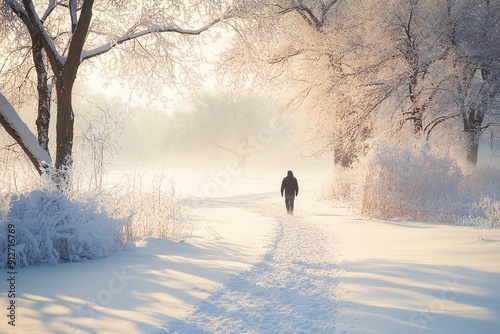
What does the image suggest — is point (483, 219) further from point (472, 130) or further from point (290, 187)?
point (472, 130)

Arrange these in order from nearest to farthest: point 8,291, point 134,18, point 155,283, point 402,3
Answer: point 8,291 < point 155,283 < point 134,18 < point 402,3

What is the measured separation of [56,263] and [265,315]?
139 inches

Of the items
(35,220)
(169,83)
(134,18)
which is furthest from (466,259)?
(134,18)

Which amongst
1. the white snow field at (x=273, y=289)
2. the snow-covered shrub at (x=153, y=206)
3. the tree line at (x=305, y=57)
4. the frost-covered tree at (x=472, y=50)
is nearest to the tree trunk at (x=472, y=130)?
the tree line at (x=305, y=57)

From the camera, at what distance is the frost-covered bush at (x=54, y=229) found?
5574 millimetres

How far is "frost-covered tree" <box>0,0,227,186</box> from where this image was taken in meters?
8.28

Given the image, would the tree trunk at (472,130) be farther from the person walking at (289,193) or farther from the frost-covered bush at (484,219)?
the person walking at (289,193)

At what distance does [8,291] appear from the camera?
4383 mm

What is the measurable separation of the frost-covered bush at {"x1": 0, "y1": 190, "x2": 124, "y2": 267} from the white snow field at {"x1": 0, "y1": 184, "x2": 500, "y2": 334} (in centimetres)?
27

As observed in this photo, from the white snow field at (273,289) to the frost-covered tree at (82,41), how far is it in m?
3.68

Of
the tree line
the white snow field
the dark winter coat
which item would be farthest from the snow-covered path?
the dark winter coat

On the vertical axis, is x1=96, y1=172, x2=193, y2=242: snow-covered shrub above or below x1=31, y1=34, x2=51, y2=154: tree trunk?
below

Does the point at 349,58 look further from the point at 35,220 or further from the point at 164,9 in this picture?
the point at 35,220

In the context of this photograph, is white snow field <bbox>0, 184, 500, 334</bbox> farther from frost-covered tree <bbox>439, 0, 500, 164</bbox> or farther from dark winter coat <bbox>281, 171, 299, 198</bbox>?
frost-covered tree <bbox>439, 0, 500, 164</bbox>
